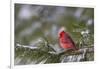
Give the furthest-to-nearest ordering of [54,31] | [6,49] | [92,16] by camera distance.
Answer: [92,16] → [54,31] → [6,49]

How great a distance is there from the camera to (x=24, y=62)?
6.17 feet

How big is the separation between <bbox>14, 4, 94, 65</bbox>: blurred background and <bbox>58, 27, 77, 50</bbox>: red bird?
0.14ft

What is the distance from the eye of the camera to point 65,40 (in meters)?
2.01

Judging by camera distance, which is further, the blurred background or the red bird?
the red bird

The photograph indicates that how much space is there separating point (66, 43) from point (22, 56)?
52cm

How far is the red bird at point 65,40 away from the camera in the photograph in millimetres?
1985

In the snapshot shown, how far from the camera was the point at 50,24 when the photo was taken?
1.95 meters

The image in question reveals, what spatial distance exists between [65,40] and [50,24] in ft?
0.85

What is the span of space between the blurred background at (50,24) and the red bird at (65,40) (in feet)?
0.14

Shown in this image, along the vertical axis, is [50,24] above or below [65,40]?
above

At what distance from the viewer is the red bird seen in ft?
6.51

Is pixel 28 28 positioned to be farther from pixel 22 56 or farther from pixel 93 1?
pixel 93 1

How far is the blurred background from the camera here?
1864 millimetres

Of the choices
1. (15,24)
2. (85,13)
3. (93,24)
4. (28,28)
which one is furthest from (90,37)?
(15,24)
